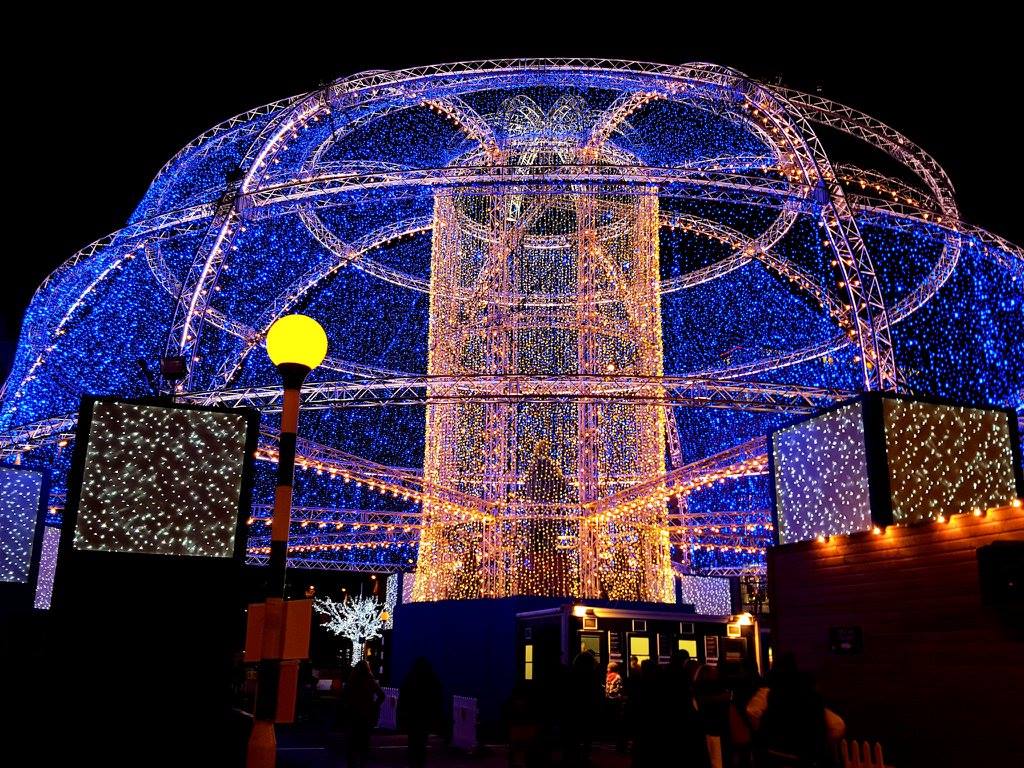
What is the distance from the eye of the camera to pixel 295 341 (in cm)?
547

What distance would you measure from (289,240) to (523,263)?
558cm

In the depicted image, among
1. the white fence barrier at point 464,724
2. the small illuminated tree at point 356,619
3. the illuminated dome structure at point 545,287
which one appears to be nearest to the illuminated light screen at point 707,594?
the illuminated dome structure at point 545,287

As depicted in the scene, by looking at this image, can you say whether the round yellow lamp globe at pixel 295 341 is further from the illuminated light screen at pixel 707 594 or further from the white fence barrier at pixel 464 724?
the illuminated light screen at pixel 707 594

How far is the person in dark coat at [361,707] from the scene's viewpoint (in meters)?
10.3

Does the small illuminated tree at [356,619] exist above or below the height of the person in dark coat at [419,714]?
above

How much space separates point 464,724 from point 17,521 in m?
7.02

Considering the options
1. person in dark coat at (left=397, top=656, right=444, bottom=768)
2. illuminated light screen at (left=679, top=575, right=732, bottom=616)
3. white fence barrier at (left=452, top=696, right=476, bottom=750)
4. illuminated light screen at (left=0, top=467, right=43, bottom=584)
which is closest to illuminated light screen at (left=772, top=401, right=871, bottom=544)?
person in dark coat at (left=397, top=656, right=444, bottom=768)

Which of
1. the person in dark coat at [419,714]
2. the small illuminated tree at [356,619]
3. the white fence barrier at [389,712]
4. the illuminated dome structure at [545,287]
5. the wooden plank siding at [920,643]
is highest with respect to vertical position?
the illuminated dome structure at [545,287]

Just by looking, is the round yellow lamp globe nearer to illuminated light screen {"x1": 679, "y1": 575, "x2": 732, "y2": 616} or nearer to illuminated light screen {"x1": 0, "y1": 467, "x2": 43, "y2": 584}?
illuminated light screen {"x1": 0, "y1": 467, "x2": 43, "y2": 584}

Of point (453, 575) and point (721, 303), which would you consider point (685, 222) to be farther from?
point (453, 575)

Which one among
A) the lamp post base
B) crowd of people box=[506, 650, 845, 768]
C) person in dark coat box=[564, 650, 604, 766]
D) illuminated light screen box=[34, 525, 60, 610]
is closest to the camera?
the lamp post base

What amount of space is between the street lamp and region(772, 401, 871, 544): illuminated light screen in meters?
5.82

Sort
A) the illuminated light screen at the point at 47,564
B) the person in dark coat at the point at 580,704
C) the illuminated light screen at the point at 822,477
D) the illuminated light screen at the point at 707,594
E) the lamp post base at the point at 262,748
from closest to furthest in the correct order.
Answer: the lamp post base at the point at 262,748
the illuminated light screen at the point at 822,477
the person in dark coat at the point at 580,704
the illuminated light screen at the point at 47,564
the illuminated light screen at the point at 707,594

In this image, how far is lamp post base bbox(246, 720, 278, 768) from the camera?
454 centimetres
